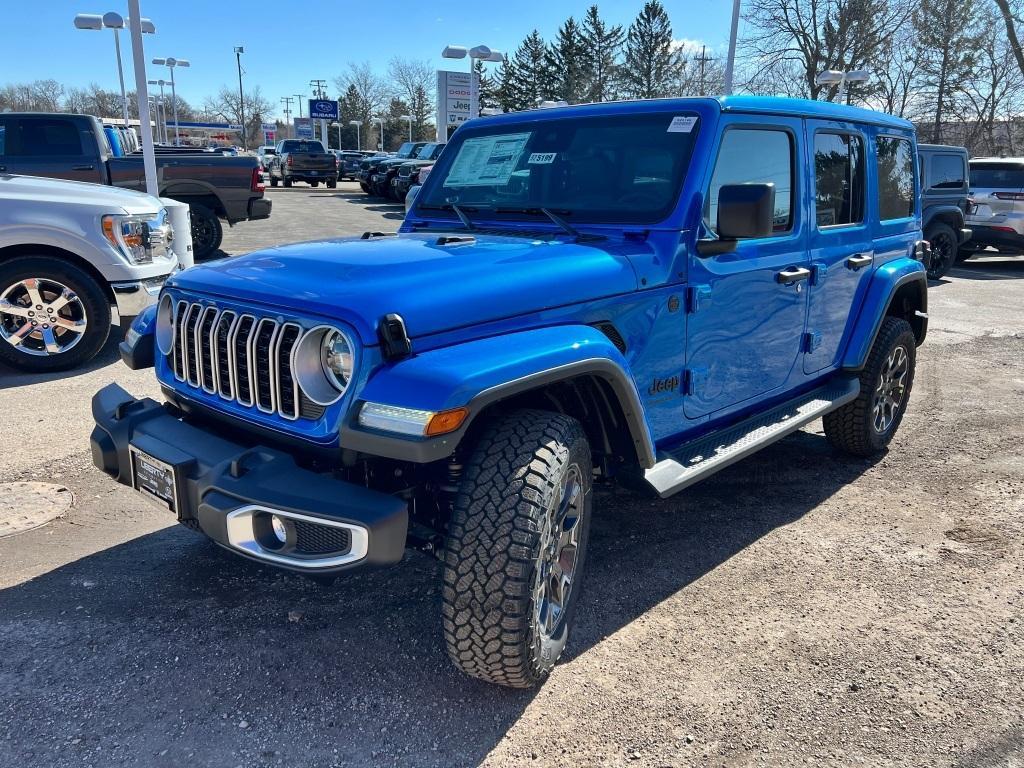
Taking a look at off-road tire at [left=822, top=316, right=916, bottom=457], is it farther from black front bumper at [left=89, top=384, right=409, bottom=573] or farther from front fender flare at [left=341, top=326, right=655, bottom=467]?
black front bumper at [left=89, top=384, right=409, bottom=573]

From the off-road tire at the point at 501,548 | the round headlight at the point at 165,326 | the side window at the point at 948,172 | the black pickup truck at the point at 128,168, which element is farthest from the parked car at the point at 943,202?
the round headlight at the point at 165,326

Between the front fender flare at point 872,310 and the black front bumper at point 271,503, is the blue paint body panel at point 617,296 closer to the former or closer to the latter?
the front fender flare at point 872,310

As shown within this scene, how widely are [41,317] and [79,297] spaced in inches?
12.0

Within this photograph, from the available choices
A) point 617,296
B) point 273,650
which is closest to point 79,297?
point 273,650

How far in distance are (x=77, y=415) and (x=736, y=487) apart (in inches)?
166

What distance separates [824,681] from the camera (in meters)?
2.75

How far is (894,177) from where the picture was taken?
15.9 ft

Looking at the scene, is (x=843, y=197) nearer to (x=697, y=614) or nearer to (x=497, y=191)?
(x=497, y=191)

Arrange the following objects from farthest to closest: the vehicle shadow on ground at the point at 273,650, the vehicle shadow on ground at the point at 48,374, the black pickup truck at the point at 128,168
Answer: the black pickup truck at the point at 128,168
the vehicle shadow on ground at the point at 48,374
the vehicle shadow on ground at the point at 273,650

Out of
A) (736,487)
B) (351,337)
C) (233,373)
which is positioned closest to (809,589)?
(736,487)

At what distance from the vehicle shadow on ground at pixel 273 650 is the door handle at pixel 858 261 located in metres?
1.49

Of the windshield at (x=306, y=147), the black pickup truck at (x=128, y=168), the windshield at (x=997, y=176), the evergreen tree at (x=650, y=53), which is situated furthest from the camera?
the evergreen tree at (x=650, y=53)

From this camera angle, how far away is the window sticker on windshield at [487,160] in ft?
12.4

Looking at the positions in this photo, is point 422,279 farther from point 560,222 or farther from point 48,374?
point 48,374
